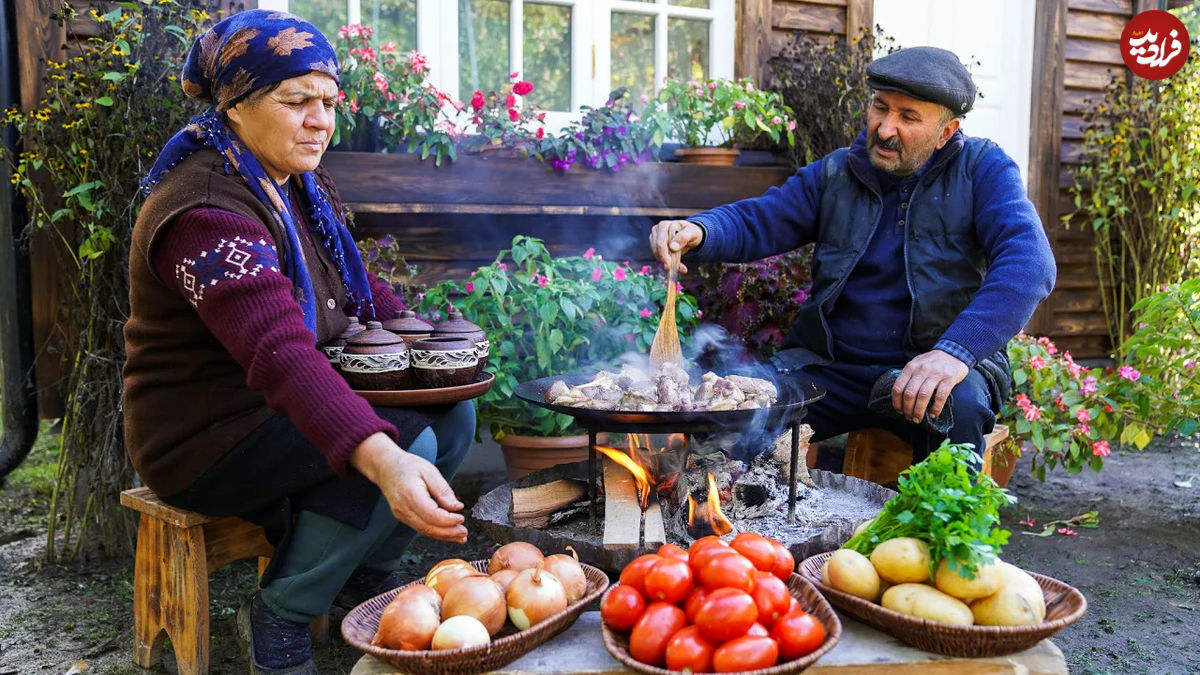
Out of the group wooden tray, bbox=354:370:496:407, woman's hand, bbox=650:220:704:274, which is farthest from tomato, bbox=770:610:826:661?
woman's hand, bbox=650:220:704:274

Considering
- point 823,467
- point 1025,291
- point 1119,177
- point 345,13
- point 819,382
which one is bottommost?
point 823,467

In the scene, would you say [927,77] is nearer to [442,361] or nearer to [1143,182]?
[442,361]

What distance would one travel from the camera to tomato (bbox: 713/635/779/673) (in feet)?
5.78

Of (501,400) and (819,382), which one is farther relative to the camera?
(501,400)

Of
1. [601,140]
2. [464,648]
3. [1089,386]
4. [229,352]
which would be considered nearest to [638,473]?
[464,648]

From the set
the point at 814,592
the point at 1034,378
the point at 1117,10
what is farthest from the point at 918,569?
the point at 1117,10

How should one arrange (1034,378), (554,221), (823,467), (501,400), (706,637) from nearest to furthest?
(706,637), (501,400), (1034,378), (823,467), (554,221)

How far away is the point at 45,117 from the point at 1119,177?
233 inches

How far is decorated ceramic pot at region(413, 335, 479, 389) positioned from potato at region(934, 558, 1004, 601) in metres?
1.30

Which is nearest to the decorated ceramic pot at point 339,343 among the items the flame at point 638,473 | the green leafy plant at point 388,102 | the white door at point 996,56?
the flame at point 638,473

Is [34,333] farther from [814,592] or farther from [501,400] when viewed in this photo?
[814,592]

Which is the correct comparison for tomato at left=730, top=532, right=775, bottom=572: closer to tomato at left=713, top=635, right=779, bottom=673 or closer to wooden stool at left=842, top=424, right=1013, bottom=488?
tomato at left=713, top=635, right=779, bottom=673

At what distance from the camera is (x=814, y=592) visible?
2086 mm

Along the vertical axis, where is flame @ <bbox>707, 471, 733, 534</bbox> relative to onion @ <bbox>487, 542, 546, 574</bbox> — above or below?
below
